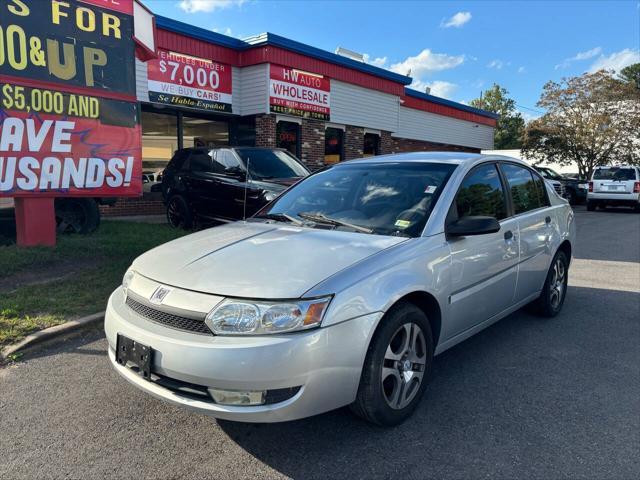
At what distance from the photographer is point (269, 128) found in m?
13.4

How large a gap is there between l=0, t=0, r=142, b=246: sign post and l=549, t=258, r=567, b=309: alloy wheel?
6.35m

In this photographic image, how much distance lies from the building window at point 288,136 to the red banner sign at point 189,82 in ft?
5.08

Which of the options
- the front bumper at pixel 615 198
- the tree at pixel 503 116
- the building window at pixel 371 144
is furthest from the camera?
the tree at pixel 503 116

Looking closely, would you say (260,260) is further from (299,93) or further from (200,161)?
(299,93)

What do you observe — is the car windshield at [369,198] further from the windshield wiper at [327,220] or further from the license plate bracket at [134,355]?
the license plate bracket at [134,355]

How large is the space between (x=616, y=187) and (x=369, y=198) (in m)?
17.9

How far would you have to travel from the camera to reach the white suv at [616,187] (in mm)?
17766

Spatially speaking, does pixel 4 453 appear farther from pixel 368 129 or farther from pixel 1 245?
pixel 368 129

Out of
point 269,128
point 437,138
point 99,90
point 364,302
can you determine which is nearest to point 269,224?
point 364,302

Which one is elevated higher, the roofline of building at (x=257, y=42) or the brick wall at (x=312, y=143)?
the roofline of building at (x=257, y=42)

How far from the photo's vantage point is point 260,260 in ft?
8.95

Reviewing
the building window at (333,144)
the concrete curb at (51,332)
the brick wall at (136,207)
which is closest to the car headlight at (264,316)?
the concrete curb at (51,332)

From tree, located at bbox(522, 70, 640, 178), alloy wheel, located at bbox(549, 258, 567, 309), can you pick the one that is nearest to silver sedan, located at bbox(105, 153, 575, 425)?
alloy wheel, located at bbox(549, 258, 567, 309)

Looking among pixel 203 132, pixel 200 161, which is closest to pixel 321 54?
pixel 203 132
